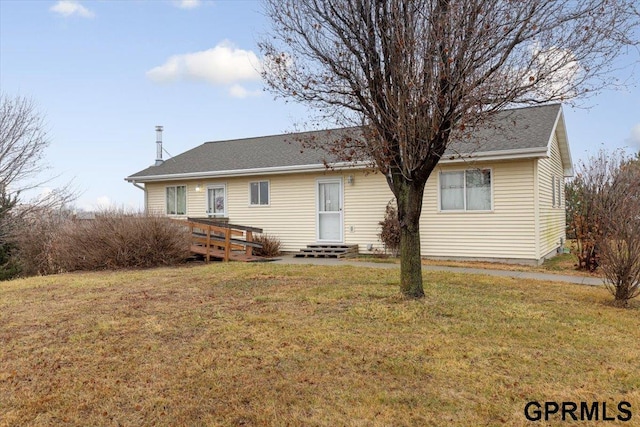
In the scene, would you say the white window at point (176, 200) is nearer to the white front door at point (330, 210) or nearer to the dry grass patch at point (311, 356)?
the white front door at point (330, 210)

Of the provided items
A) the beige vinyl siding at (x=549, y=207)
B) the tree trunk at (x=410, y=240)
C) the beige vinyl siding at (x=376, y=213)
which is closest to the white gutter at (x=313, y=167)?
the beige vinyl siding at (x=376, y=213)

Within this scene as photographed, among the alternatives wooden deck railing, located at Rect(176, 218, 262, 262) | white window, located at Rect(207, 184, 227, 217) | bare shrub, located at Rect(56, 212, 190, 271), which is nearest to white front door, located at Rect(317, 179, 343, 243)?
wooden deck railing, located at Rect(176, 218, 262, 262)

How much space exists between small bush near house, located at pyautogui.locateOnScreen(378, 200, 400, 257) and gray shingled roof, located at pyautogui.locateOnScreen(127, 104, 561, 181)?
2233 mm

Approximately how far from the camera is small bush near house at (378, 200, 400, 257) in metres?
12.7

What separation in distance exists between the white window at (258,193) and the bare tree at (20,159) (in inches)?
320

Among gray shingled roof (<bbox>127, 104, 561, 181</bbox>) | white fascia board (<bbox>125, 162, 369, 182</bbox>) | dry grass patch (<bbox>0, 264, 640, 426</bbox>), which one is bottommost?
dry grass patch (<bbox>0, 264, 640, 426</bbox>)

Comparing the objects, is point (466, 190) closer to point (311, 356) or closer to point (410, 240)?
point (410, 240)

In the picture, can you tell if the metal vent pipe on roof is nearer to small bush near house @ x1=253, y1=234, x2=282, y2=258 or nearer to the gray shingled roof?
the gray shingled roof

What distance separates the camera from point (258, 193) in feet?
50.6

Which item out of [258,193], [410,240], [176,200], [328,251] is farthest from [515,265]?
[176,200]

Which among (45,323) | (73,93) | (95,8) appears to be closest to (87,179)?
(73,93)

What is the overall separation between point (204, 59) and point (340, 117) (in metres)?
13.5

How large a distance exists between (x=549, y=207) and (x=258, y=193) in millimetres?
9389

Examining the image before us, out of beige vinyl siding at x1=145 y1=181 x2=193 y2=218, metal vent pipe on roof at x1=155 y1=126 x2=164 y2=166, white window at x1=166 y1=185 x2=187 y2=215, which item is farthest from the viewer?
metal vent pipe on roof at x1=155 y1=126 x2=164 y2=166
